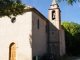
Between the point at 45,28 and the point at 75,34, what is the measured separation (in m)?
21.6

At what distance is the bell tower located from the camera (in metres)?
28.2

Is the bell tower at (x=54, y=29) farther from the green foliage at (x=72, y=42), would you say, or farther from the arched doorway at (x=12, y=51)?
the green foliage at (x=72, y=42)

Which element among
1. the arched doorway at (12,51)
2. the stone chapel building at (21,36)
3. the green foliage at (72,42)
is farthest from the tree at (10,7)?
the green foliage at (72,42)

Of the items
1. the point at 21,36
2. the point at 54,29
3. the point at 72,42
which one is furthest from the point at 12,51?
the point at 72,42

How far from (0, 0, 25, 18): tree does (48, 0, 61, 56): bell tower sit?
13.2 meters

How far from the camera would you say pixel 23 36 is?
20.8 metres

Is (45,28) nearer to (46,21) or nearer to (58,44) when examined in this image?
(46,21)

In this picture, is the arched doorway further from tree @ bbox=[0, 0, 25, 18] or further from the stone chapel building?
tree @ bbox=[0, 0, 25, 18]

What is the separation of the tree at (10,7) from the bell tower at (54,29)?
1321cm

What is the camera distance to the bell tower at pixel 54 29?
92.4 ft

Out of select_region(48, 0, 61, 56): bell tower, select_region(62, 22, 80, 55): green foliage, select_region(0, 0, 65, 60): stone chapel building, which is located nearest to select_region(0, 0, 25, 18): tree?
select_region(0, 0, 65, 60): stone chapel building

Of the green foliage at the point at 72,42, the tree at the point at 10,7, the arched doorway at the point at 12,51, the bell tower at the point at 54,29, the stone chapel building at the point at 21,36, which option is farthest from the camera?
the green foliage at the point at 72,42

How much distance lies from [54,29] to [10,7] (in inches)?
574

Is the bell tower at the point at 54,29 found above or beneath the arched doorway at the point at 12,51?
above
